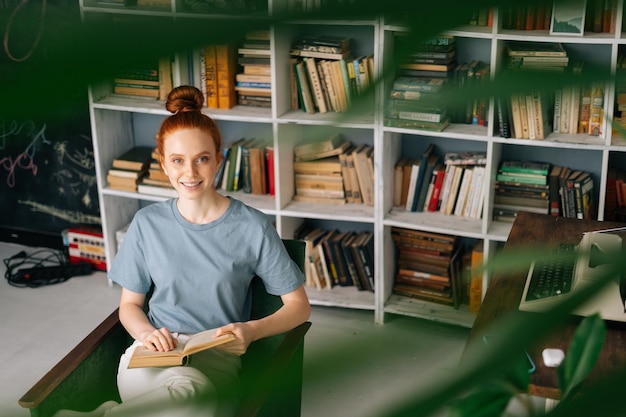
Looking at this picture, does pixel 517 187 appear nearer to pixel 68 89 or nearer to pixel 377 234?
pixel 377 234

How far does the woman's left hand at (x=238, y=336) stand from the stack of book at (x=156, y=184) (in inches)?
68.3

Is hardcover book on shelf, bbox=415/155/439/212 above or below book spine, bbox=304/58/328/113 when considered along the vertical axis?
below

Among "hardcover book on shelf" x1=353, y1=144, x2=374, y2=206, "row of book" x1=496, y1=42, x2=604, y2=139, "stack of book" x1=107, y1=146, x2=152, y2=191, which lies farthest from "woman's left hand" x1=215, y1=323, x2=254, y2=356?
"stack of book" x1=107, y1=146, x2=152, y2=191

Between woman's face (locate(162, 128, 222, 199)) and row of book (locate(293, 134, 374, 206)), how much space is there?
1.33 metres

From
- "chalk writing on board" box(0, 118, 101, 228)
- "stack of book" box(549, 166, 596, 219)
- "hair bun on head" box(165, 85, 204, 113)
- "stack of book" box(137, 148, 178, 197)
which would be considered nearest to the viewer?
"hair bun on head" box(165, 85, 204, 113)

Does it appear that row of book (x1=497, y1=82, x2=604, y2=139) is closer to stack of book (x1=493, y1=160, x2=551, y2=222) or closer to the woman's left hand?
stack of book (x1=493, y1=160, x2=551, y2=222)

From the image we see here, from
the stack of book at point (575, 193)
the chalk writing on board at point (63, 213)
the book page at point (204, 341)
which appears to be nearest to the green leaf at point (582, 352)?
the book page at point (204, 341)

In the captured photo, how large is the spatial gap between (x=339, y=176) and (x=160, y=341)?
1599mm

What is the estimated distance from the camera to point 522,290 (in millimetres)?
2170

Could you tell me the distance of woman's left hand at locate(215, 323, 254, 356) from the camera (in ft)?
7.11

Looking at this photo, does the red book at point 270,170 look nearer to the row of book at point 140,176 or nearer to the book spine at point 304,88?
the book spine at point 304,88

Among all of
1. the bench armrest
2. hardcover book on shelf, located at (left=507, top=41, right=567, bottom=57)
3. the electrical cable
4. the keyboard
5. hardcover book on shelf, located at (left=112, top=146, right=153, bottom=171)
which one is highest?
hardcover book on shelf, located at (left=507, top=41, right=567, bottom=57)

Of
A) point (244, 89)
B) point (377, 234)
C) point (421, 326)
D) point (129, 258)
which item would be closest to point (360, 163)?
point (377, 234)

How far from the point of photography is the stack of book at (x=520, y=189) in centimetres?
337
